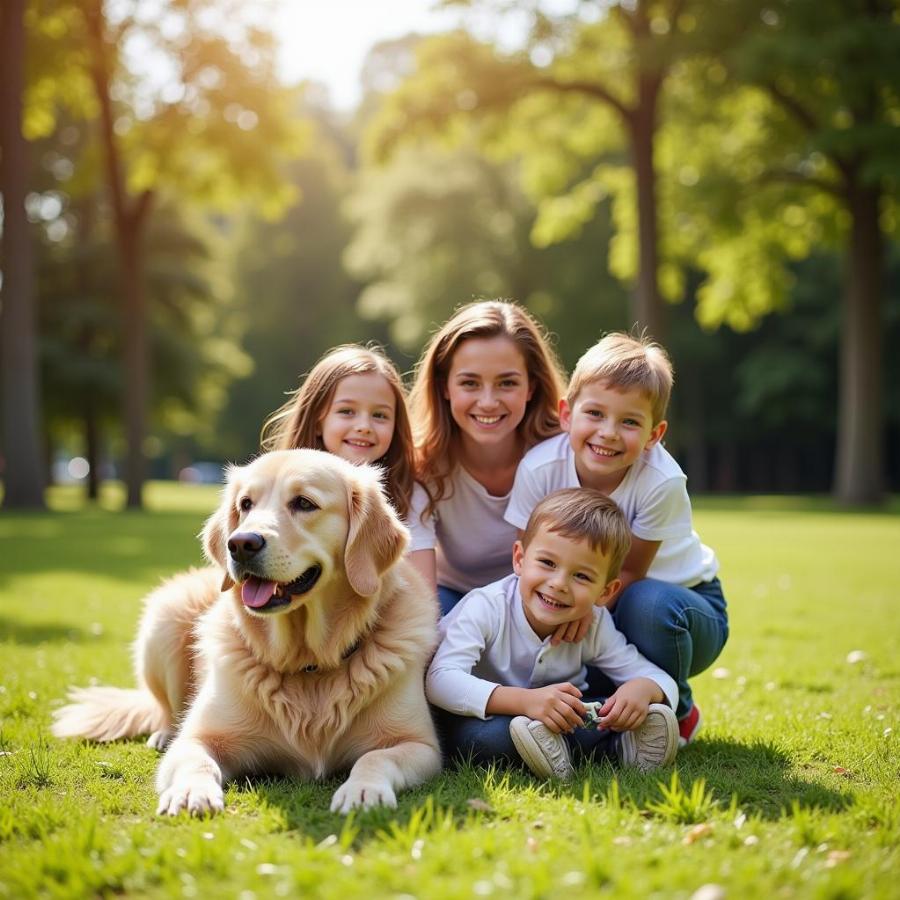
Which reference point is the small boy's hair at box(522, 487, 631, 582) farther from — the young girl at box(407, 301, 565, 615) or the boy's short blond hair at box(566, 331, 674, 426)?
the young girl at box(407, 301, 565, 615)

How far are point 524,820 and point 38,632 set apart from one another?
485 centimetres

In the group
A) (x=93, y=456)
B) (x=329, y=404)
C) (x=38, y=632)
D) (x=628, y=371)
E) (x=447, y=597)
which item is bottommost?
(x=38, y=632)

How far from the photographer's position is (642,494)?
4070mm

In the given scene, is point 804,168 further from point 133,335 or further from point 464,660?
point 464,660

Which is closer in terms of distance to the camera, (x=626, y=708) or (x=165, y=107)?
(x=626, y=708)

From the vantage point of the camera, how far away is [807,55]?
16.8m

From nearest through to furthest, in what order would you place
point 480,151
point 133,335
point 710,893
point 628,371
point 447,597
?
point 710,893, point 628,371, point 447,597, point 133,335, point 480,151

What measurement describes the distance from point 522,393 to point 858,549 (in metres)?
9.09

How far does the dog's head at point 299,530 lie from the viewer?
333 cm

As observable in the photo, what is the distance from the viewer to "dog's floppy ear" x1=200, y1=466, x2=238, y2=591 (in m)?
3.66

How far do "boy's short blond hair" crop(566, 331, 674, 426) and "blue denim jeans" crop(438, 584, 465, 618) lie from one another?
117cm

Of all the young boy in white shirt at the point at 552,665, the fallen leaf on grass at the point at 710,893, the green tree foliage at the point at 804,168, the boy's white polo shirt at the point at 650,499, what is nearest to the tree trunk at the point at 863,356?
the green tree foliage at the point at 804,168

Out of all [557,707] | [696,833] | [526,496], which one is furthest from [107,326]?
[696,833]

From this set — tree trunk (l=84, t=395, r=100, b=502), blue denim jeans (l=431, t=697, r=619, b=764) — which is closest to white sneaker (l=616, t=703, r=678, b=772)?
blue denim jeans (l=431, t=697, r=619, b=764)
